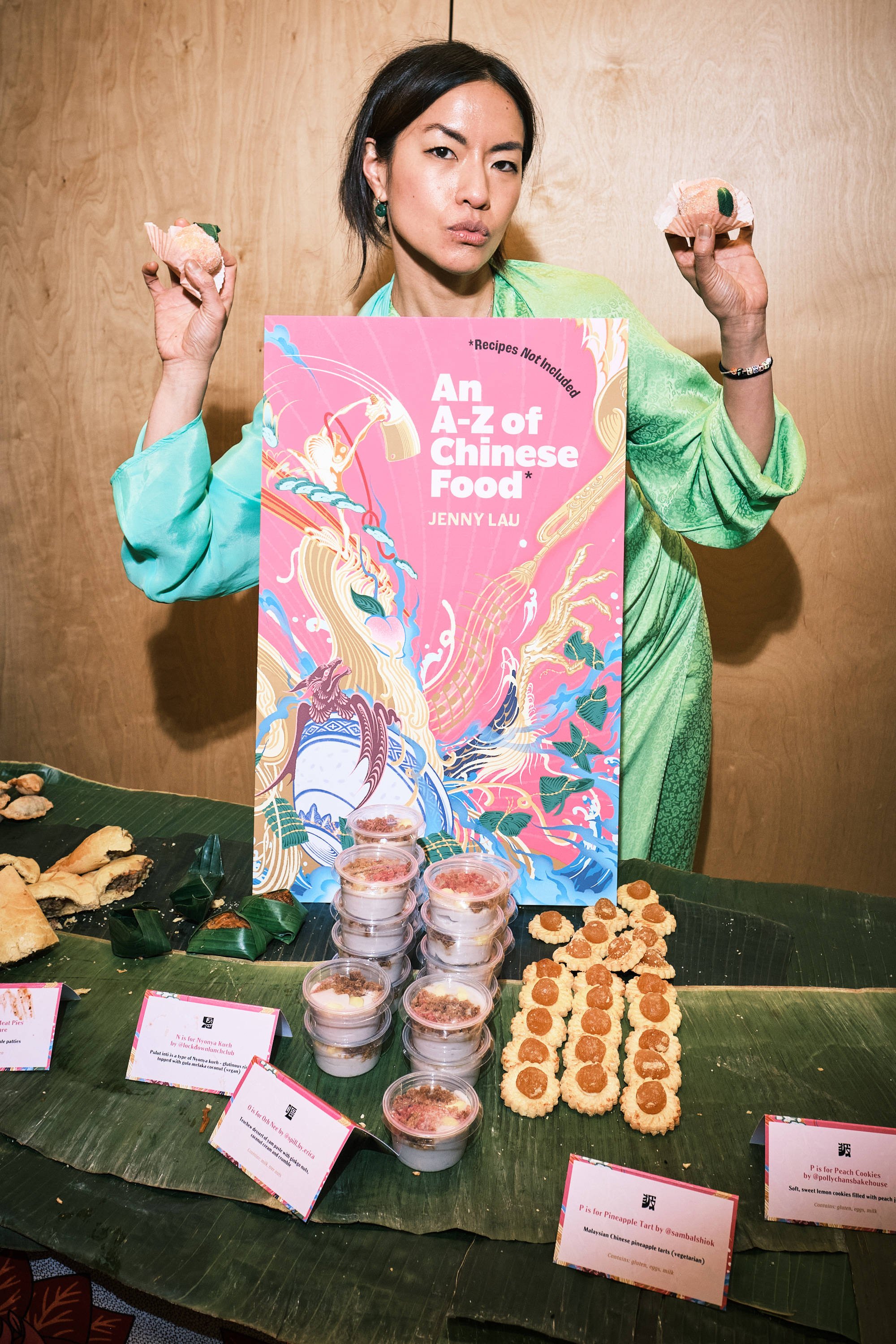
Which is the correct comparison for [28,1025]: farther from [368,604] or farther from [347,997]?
[368,604]

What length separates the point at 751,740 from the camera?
2.61 m

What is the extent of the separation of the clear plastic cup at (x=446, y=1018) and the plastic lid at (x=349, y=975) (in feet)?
0.11

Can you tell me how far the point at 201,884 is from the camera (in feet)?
4.32

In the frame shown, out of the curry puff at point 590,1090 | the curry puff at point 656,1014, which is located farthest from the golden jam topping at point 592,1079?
the curry puff at point 656,1014

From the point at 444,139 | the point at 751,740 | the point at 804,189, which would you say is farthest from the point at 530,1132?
the point at 804,189

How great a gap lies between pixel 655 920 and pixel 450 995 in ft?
1.26

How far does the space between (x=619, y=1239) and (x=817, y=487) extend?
83.1 inches

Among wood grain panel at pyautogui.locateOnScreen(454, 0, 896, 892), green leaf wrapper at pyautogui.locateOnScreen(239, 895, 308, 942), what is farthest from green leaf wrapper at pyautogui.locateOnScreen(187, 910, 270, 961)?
wood grain panel at pyautogui.locateOnScreen(454, 0, 896, 892)

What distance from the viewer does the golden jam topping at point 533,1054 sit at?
104 centimetres

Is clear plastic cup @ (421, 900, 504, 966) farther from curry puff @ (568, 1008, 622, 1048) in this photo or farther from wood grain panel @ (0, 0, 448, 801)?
wood grain panel @ (0, 0, 448, 801)

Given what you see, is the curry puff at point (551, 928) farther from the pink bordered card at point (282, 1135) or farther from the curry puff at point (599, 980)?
the pink bordered card at point (282, 1135)

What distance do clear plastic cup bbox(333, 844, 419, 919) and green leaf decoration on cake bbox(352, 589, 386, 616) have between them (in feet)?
1.05

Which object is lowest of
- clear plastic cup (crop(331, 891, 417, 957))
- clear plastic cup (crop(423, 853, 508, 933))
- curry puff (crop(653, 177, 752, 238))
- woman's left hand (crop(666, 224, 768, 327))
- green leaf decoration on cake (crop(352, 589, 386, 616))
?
clear plastic cup (crop(331, 891, 417, 957))

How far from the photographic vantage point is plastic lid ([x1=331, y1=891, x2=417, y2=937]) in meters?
1.11
